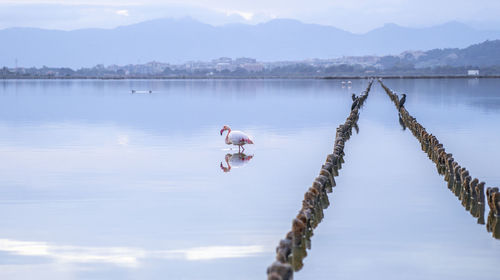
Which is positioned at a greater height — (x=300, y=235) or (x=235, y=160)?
(x=300, y=235)

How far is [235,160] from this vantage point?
2144cm

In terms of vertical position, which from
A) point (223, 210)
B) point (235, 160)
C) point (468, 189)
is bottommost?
point (235, 160)

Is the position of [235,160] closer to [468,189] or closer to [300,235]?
[468,189]

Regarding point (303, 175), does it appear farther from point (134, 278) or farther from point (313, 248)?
point (134, 278)

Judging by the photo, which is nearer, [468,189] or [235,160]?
[468,189]

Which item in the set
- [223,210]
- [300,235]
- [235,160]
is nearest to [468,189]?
[223,210]

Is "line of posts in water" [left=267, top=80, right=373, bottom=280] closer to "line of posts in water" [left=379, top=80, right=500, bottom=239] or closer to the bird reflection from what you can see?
"line of posts in water" [left=379, top=80, right=500, bottom=239]

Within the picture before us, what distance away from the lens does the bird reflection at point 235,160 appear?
66.2 ft

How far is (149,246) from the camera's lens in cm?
1163

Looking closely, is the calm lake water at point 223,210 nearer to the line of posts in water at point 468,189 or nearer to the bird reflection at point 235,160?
the bird reflection at point 235,160

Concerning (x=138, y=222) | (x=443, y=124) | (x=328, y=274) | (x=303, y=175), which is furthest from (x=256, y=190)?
(x=443, y=124)

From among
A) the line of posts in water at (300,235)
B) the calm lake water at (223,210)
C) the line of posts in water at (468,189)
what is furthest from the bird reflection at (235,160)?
the line of posts in water at (468,189)

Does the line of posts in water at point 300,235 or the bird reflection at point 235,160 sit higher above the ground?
the line of posts in water at point 300,235

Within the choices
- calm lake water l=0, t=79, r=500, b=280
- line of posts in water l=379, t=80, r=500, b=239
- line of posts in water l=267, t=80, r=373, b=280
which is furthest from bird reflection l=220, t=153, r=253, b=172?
line of posts in water l=379, t=80, r=500, b=239
